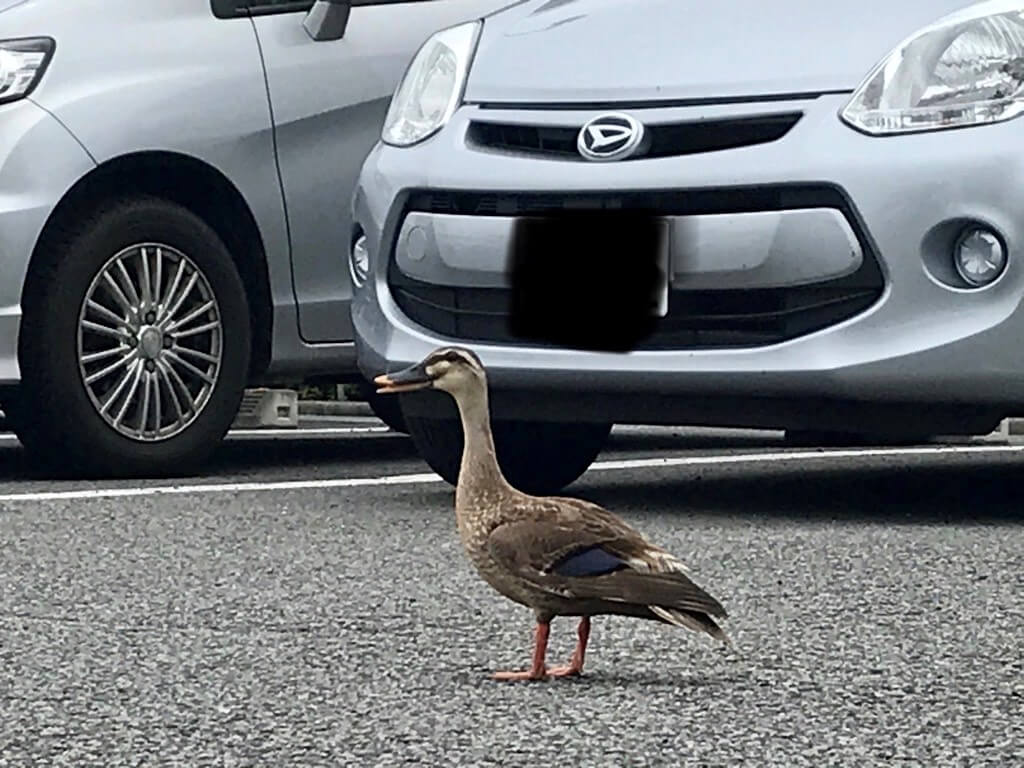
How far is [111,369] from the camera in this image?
7.45m

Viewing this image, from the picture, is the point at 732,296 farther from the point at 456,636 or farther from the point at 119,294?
the point at 119,294

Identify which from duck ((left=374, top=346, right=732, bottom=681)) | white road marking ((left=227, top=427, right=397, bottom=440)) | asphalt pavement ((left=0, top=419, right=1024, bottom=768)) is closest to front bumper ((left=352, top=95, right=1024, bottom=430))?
asphalt pavement ((left=0, top=419, right=1024, bottom=768))

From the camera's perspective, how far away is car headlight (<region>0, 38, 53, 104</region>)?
286 inches

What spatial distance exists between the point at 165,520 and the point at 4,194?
1.34m

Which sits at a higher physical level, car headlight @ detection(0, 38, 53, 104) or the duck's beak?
the duck's beak

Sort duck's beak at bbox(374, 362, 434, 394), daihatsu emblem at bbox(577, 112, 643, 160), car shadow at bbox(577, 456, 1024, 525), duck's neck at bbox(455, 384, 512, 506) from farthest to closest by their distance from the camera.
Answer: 1. car shadow at bbox(577, 456, 1024, 525)
2. daihatsu emblem at bbox(577, 112, 643, 160)
3. duck's beak at bbox(374, 362, 434, 394)
4. duck's neck at bbox(455, 384, 512, 506)

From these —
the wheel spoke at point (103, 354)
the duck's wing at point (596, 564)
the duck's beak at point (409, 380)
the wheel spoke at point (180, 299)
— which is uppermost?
the duck's beak at point (409, 380)

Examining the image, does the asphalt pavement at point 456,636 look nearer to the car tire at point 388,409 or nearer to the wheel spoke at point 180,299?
the wheel spoke at point 180,299

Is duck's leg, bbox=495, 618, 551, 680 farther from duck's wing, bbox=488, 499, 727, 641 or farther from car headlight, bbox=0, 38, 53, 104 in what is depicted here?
car headlight, bbox=0, 38, 53, 104

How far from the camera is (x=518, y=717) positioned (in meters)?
3.83

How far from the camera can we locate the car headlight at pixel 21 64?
727cm

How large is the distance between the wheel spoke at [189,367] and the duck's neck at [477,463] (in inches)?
118

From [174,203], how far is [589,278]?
1861mm

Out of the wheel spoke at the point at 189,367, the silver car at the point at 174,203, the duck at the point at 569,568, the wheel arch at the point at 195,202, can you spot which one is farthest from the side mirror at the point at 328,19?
the duck at the point at 569,568
